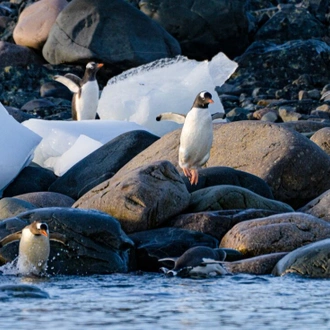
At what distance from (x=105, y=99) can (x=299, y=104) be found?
694 cm

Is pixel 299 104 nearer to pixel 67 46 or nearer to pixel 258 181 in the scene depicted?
pixel 67 46

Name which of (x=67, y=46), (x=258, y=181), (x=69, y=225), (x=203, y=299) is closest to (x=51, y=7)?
(x=67, y=46)

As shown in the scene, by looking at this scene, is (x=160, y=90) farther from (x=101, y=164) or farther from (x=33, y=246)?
(x=33, y=246)

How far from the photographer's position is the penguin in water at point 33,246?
782 centimetres

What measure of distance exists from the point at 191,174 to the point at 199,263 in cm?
240

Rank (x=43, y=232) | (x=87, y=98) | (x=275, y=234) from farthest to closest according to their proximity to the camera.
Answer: (x=87, y=98), (x=275, y=234), (x=43, y=232)

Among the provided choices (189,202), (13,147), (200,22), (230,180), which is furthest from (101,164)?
(200,22)

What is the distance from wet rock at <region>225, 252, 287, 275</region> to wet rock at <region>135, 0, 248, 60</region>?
20.2 metres

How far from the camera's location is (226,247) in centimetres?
852

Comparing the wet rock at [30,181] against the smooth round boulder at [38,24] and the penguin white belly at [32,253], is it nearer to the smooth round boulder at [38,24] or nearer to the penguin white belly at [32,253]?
the penguin white belly at [32,253]

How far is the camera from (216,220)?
8.93m

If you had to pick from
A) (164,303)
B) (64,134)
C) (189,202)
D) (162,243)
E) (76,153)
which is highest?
(64,134)

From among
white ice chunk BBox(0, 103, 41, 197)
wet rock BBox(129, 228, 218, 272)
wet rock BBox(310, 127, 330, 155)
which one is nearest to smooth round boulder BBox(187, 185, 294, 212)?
wet rock BBox(129, 228, 218, 272)

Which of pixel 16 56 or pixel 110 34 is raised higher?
pixel 110 34
